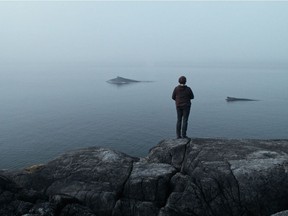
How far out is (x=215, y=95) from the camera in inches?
7067

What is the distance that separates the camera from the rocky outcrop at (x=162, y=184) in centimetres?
1372

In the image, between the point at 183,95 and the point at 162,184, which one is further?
the point at 183,95

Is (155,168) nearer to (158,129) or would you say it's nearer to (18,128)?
(158,129)

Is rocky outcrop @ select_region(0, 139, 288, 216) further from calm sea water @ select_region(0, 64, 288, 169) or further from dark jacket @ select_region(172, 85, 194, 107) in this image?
calm sea water @ select_region(0, 64, 288, 169)

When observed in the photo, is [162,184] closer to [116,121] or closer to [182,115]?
[182,115]

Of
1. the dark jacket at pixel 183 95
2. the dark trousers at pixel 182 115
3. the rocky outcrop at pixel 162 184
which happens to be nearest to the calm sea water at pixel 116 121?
the dark trousers at pixel 182 115

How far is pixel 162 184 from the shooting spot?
15.4 meters

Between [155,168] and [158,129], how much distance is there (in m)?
89.9

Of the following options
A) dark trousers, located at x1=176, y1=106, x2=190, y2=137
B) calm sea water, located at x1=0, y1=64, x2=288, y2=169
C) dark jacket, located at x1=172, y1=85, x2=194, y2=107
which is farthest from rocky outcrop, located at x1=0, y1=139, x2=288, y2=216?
calm sea water, located at x1=0, y1=64, x2=288, y2=169

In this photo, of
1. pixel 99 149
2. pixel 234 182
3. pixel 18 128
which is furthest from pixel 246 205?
pixel 18 128

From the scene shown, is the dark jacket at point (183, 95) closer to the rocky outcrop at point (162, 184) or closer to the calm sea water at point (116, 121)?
the rocky outcrop at point (162, 184)

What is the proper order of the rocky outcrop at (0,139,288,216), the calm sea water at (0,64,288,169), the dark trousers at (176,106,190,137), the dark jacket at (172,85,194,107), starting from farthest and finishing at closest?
the calm sea water at (0,64,288,169) < the dark trousers at (176,106,190,137) < the dark jacket at (172,85,194,107) < the rocky outcrop at (0,139,288,216)

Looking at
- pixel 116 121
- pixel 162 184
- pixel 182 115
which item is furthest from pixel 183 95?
pixel 116 121

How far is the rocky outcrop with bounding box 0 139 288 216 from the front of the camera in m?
13.7
